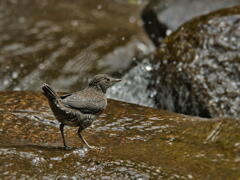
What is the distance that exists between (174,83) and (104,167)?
13.6 ft

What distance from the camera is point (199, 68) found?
9.16 metres

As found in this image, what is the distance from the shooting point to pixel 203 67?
30.0 ft

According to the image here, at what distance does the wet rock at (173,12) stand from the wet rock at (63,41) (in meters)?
0.46

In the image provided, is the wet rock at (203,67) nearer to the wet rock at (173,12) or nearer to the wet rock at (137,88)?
the wet rock at (137,88)

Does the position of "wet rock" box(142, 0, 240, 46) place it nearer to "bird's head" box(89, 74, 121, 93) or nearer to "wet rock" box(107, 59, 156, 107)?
"wet rock" box(107, 59, 156, 107)

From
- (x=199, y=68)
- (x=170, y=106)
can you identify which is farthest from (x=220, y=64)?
(x=170, y=106)

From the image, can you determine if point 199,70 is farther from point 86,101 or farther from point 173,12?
point 173,12

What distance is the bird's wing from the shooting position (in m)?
5.82

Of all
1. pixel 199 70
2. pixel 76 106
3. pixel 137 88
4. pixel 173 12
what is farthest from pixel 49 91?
pixel 173 12

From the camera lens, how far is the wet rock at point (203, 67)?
8.90 metres

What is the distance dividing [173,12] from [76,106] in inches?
304

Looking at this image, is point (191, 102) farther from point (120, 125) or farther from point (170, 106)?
point (120, 125)

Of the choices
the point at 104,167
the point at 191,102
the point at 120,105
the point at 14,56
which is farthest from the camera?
the point at 14,56

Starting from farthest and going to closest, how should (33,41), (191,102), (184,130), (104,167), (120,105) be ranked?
(33,41) → (191,102) → (120,105) → (184,130) → (104,167)
